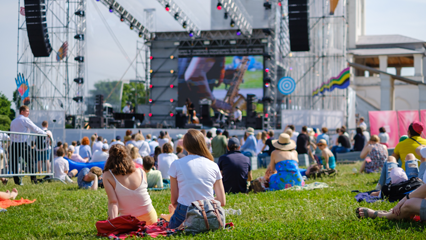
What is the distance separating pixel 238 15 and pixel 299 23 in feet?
23.4

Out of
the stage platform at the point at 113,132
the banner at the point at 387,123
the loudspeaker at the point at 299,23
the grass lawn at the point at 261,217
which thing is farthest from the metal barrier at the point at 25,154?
the banner at the point at 387,123

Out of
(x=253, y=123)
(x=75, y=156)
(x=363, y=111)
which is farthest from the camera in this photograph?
(x=363, y=111)

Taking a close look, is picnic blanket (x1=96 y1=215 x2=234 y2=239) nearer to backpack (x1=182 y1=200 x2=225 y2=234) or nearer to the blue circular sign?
backpack (x1=182 y1=200 x2=225 y2=234)

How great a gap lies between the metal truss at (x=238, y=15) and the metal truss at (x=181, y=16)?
9.50ft

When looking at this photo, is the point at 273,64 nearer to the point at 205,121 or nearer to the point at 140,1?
the point at 205,121

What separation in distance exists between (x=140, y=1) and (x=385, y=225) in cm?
2259

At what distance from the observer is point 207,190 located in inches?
164

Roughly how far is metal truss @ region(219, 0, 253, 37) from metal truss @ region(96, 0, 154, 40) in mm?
6125

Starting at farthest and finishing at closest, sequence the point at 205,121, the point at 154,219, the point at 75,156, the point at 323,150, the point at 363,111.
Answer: the point at 363,111
the point at 205,121
the point at 75,156
the point at 323,150
the point at 154,219

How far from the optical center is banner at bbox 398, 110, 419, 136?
15.4 meters

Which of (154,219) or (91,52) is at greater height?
(91,52)

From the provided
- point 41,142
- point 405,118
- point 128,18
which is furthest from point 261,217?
point 128,18

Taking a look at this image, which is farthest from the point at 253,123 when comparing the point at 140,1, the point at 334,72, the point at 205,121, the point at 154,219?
the point at 154,219

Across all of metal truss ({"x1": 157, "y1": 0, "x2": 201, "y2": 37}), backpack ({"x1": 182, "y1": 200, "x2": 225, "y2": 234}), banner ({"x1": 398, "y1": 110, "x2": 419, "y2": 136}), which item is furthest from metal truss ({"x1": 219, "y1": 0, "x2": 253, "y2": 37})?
backpack ({"x1": 182, "y1": 200, "x2": 225, "y2": 234})
